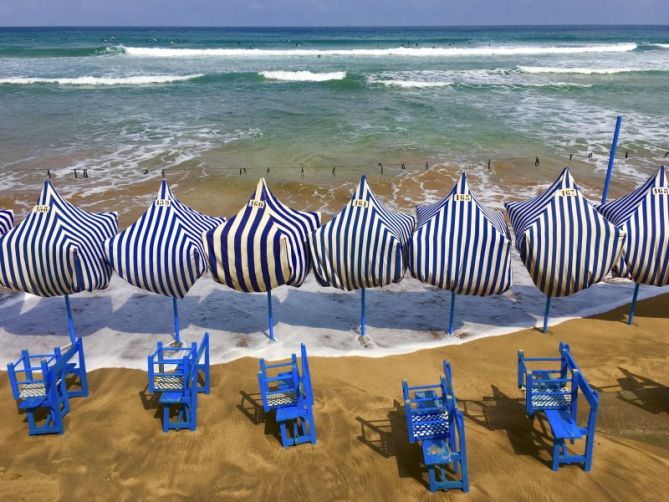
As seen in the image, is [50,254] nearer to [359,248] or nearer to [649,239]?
[359,248]

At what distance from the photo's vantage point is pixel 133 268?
876 centimetres

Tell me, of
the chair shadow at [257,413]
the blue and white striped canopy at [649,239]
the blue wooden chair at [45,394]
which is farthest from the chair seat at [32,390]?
the blue and white striped canopy at [649,239]

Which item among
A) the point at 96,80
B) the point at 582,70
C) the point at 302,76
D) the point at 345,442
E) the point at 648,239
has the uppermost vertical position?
the point at 582,70

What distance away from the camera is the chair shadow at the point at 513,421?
7391mm

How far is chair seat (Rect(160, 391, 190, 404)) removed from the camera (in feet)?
25.0

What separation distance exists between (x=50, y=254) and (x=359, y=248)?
5056mm

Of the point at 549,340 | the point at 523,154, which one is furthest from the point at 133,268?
the point at 523,154

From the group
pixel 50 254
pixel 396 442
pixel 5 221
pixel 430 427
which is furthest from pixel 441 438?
pixel 5 221

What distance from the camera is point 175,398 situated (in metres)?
7.65

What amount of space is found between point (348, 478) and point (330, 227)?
3892 mm

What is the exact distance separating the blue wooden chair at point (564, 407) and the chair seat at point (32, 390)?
22.9 ft

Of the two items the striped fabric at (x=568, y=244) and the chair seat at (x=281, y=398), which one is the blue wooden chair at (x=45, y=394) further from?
the striped fabric at (x=568, y=244)

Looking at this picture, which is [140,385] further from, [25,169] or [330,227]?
[25,169]

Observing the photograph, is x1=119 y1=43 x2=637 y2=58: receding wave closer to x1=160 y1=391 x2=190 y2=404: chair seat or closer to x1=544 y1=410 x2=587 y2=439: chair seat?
x1=160 y1=391 x2=190 y2=404: chair seat
